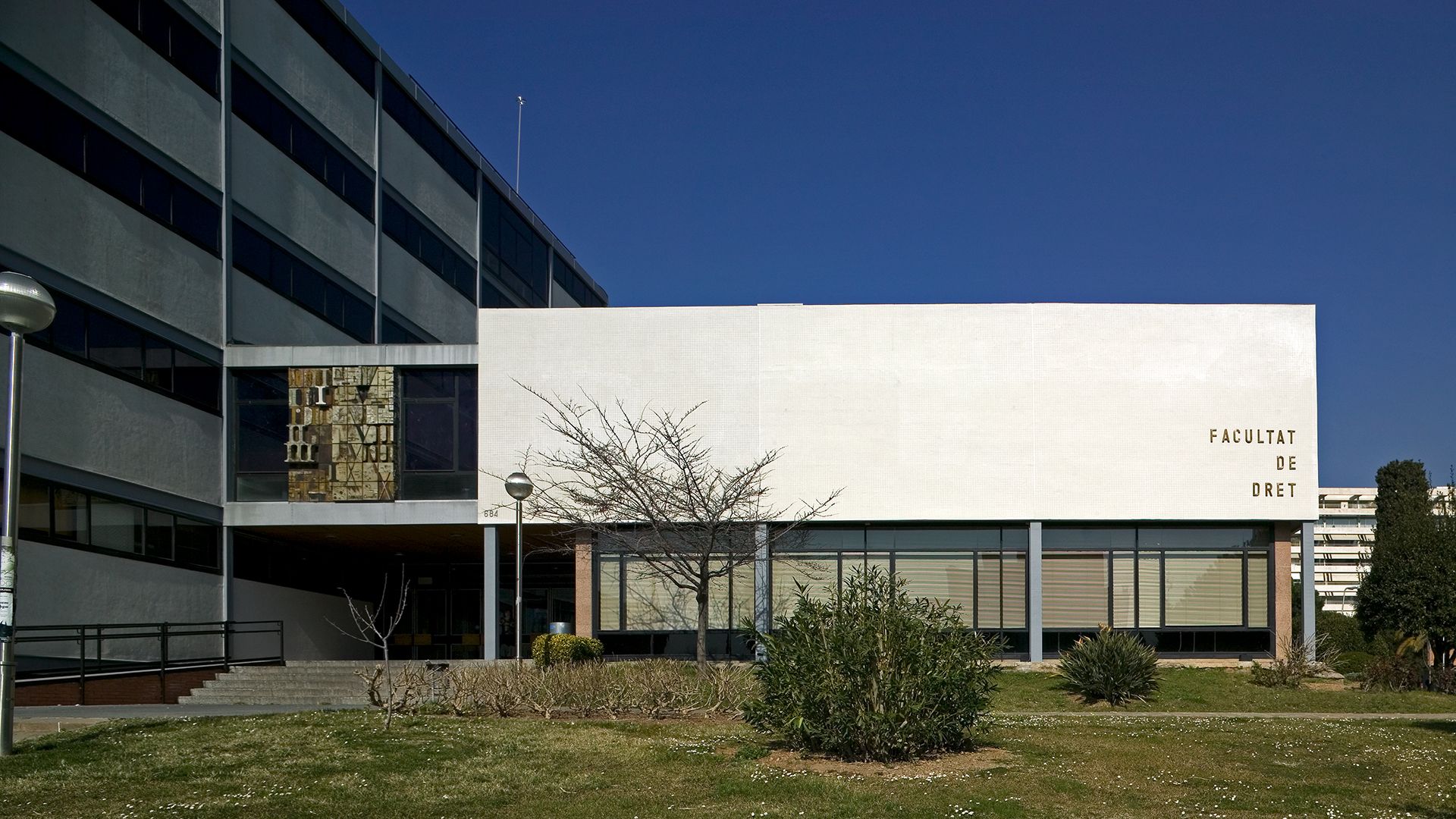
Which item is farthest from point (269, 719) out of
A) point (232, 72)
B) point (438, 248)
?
point (438, 248)

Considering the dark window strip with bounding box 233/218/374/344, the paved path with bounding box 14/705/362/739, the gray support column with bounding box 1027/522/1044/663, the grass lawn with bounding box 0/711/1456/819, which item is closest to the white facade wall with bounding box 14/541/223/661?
the paved path with bounding box 14/705/362/739

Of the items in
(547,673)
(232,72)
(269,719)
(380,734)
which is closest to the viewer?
(380,734)

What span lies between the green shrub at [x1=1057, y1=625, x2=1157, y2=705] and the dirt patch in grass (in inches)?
349

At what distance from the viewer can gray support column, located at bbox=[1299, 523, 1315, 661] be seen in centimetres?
2581

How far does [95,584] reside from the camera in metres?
23.3

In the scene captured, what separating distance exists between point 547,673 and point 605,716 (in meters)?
1.44

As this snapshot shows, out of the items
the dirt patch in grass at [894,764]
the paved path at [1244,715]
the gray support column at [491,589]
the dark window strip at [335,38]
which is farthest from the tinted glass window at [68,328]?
the paved path at [1244,715]

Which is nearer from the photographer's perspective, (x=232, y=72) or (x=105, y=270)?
(x=105, y=270)

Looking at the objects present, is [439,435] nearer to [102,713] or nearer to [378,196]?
[102,713]

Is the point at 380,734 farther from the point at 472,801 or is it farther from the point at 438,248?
the point at 438,248

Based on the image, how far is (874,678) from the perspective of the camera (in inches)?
494

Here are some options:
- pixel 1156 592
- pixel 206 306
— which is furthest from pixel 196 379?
pixel 1156 592

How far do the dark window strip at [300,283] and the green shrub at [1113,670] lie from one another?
65.1 feet

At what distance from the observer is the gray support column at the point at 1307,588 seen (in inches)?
1016
